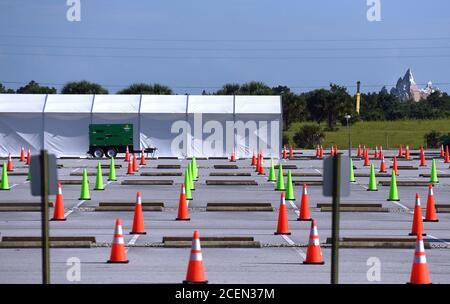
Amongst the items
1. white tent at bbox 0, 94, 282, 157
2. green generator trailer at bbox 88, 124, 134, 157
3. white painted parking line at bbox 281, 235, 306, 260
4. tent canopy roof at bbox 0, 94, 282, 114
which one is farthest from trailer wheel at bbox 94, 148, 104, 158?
white painted parking line at bbox 281, 235, 306, 260

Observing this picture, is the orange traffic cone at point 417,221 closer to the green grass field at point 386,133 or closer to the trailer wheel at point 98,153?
the trailer wheel at point 98,153

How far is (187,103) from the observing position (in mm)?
55000

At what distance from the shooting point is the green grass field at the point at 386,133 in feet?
252

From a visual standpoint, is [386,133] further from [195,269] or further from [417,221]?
[195,269]

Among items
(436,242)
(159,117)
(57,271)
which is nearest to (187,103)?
(159,117)

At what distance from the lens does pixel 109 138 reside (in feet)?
175

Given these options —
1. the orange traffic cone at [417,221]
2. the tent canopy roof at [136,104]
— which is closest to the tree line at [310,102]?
the tent canopy roof at [136,104]

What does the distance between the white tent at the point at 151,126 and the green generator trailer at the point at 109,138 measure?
0.44 m

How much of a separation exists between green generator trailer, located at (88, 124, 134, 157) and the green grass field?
2136cm

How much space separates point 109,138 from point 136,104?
2.65 meters

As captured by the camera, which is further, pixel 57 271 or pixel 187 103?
pixel 187 103

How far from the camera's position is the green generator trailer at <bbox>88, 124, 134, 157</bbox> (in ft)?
175
